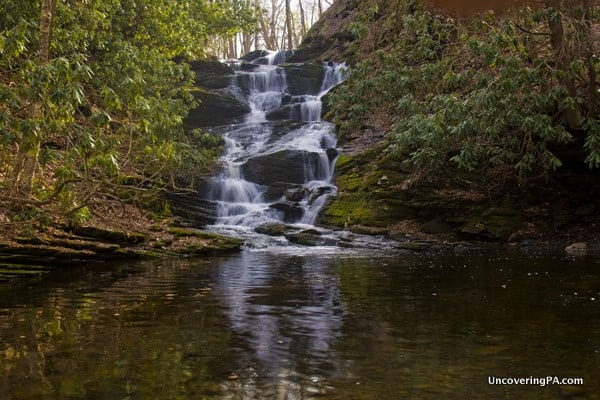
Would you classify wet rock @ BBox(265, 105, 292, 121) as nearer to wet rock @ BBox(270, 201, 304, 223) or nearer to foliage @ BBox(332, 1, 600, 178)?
wet rock @ BBox(270, 201, 304, 223)

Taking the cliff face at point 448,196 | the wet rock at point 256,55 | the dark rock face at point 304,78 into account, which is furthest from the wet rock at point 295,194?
the wet rock at point 256,55

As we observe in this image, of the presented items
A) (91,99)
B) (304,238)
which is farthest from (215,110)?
(304,238)

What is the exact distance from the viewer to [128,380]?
387cm

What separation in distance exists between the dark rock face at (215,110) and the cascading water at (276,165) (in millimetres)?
712

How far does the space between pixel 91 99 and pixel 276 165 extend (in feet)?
24.5

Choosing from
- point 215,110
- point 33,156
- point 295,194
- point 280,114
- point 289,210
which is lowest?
point 289,210

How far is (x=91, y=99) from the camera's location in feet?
61.1

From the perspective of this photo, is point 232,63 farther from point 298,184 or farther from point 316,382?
point 316,382

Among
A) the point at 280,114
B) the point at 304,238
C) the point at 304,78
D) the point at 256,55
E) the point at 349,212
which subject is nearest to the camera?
the point at 304,238

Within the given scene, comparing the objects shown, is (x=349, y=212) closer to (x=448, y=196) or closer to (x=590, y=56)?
(x=448, y=196)

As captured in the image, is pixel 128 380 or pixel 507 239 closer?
pixel 128 380

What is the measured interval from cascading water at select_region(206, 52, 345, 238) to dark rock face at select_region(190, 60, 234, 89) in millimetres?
1836

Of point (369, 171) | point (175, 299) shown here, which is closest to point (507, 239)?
point (369, 171)

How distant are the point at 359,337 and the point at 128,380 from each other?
2.32m
